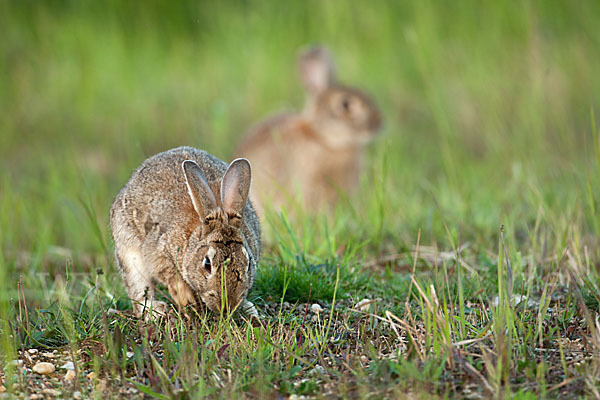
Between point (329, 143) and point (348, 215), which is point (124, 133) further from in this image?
point (348, 215)

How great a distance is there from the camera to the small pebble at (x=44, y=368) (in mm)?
3135

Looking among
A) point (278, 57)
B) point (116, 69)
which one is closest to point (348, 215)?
point (278, 57)

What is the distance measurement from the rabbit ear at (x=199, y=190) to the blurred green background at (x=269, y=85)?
217cm

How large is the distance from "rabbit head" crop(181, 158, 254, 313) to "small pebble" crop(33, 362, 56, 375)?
66 centimetres

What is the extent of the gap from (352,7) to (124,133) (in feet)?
10.5

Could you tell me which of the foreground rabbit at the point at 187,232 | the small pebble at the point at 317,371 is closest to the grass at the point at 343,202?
the small pebble at the point at 317,371

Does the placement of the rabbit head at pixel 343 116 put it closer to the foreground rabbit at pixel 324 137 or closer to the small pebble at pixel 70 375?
the foreground rabbit at pixel 324 137

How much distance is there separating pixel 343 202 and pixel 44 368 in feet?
9.93

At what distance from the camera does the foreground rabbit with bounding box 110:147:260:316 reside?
3432mm

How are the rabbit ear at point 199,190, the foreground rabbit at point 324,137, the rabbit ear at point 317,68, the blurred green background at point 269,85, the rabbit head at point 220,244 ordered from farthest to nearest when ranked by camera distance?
the rabbit ear at point 317,68
the foreground rabbit at point 324,137
the blurred green background at point 269,85
the rabbit ear at point 199,190
the rabbit head at point 220,244

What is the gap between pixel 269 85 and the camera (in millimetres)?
9539

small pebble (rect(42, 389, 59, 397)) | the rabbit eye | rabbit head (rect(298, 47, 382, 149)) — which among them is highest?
rabbit head (rect(298, 47, 382, 149))

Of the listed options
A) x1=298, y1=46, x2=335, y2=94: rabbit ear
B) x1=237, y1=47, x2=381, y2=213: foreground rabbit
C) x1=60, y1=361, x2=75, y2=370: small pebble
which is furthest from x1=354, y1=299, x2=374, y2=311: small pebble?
x1=298, y1=46, x2=335, y2=94: rabbit ear

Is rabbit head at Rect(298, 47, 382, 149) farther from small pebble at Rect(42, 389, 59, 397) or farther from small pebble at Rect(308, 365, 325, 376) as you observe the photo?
small pebble at Rect(42, 389, 59, 397)
